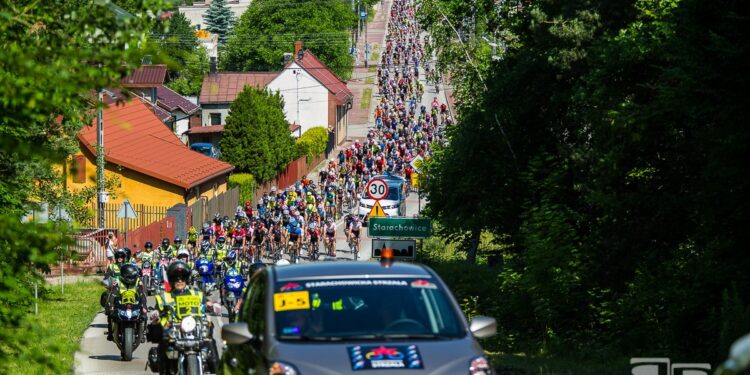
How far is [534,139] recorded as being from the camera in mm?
32656

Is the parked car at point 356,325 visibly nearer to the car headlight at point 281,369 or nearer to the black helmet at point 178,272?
the car headlight at point 281,369

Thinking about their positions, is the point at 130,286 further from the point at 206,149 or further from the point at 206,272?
the point at 206,149

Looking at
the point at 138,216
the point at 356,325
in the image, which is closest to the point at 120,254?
the point at 356,325

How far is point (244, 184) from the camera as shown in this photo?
208 ft

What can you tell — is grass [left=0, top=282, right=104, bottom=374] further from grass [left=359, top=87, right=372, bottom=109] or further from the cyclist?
grass [left=359, top=87, right=372, bottom=109]

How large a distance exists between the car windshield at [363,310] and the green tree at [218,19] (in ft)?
512

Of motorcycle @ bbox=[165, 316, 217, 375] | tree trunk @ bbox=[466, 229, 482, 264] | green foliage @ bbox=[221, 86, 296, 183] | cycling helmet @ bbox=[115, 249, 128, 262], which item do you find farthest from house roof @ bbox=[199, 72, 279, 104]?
motorcycle @ bbox=[165, 316, 217, 375]

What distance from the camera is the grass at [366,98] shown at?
113 metres

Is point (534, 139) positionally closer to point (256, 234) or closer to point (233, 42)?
point (256, 234)

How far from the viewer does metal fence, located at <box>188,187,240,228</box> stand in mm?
50062

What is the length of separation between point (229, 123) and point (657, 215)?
49993 millimetres

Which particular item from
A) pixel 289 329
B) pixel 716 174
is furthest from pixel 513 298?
pixel 289 329

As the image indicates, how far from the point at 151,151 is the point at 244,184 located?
407 inches

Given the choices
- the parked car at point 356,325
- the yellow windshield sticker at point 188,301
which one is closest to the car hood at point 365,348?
the parked car at point 356,325
